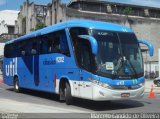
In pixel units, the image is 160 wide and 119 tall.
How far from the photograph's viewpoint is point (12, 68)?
26391 millimetres

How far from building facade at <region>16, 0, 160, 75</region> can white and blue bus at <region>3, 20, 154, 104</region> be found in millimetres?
47100

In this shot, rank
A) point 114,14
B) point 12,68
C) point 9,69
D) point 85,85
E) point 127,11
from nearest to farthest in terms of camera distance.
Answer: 1. point 85,85
2. point 12,68
3. point 9,69
4. point 127,11
5. point 114,14

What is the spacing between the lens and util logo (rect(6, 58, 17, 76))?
25802 mm

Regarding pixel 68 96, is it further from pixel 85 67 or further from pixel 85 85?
pixel 85 67

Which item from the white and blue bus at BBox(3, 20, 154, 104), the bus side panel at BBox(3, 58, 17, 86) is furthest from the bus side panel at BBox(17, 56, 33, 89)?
the white and blue bus at BBox(3, 20, 154, 104)

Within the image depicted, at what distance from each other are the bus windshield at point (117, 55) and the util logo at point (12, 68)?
1077 centimetres

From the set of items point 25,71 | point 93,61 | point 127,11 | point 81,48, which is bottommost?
point 25,71

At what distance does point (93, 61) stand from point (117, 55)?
1.00 metres

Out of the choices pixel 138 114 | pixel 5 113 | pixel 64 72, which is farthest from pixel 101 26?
pixel 5 113

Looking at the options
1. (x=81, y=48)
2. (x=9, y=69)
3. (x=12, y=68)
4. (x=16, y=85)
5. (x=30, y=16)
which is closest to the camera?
(x=81, y=48)

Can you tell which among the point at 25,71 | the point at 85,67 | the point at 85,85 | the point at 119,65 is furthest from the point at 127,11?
the point at 119,65

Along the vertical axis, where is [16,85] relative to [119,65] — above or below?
below

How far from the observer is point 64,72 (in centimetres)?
1812

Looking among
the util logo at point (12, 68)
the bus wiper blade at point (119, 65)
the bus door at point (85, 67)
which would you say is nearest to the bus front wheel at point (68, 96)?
the bus door at point (85, 67)
